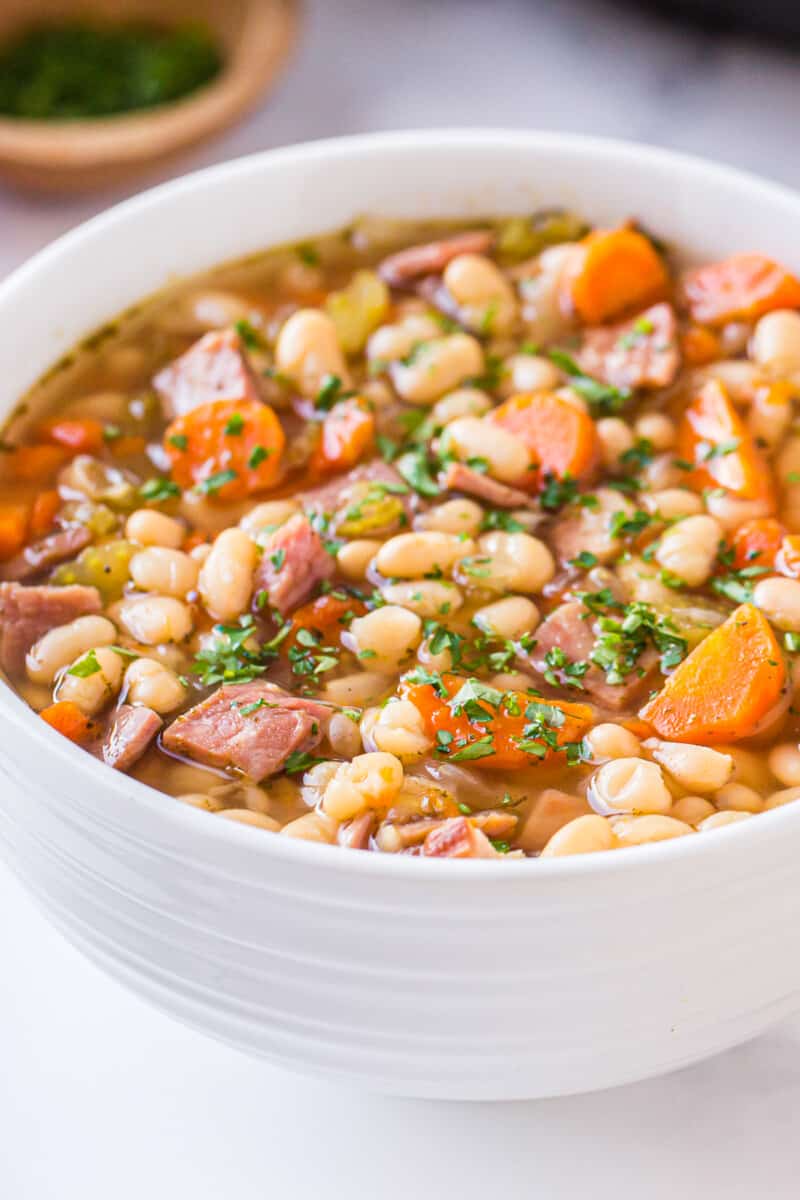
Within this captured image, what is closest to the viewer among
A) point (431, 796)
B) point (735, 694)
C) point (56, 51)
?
point (431, 796)

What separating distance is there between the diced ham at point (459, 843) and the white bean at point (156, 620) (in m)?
0.58

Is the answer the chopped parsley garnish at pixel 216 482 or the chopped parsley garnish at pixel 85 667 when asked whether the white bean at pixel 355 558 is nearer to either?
the chopped parsley garnish at pixel 216 482

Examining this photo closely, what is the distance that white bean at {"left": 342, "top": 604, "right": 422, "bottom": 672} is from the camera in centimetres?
200

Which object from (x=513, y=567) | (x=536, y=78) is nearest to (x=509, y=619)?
(x=513, y=567)

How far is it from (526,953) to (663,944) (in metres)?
0.14

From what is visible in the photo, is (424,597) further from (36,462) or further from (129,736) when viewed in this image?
(36,462)

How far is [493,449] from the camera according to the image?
226 cm

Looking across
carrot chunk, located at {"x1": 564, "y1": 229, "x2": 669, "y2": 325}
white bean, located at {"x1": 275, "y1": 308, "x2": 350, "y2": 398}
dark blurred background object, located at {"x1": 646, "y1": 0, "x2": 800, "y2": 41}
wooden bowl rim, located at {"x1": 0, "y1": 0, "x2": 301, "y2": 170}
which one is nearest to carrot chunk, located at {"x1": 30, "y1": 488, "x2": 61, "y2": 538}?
white bean, located at {"x1": 275, "y1": 308, "x2": 350, "y2": 398}

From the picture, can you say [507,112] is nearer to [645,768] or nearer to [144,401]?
[144,401]

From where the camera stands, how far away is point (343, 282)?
106 inches

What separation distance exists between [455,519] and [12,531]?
0.69 m

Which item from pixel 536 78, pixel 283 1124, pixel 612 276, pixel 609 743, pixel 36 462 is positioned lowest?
pixel 283 1124

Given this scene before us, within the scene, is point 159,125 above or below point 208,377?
below

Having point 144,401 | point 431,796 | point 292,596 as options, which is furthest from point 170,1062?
point 144,401
